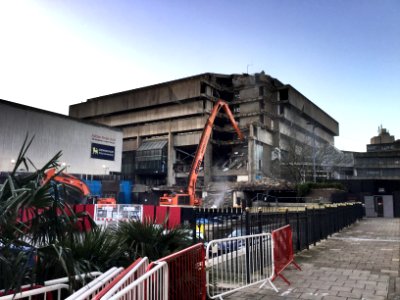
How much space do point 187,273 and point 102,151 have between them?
176ft

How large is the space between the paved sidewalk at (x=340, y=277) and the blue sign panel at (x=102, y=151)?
4733cm

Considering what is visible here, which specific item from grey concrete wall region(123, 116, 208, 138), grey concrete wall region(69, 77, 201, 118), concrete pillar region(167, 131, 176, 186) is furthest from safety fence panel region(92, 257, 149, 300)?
concrete pillar region(167, 131, 176, 186)

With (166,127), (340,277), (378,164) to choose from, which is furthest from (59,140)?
(378,164)

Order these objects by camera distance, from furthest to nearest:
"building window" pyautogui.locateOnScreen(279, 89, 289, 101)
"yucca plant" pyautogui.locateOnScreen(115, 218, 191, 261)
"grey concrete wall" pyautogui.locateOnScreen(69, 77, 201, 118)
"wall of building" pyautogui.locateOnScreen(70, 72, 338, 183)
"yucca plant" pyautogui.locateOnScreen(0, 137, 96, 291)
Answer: "building window" pyautogui.locateOnScreen(279, 89, 289, 101) < "grey concrete wall" pyautogui.locateOnScreen(69, 77, 201, 118) < "wall of building" pyautogui.locateOnScreen(70, 72, 338, 183) < "yucca plant" pyautogui.locateOnScreen(115, 218, 191, 261) < "yucca plant" pyautogui.locateOnScreen(0, 137, 96, 291)

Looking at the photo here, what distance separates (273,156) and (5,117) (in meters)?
50.6

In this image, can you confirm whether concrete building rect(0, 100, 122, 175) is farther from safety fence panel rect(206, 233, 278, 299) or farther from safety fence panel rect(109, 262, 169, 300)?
safety fence panel rect(109, 262, 169, 300)

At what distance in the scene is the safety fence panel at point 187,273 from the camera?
4.45 metres

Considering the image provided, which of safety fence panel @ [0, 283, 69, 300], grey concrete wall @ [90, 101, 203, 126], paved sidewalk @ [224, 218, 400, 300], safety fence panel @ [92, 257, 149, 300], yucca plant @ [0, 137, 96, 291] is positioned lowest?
paved sidewalk @ [224, 218, 400, 300]

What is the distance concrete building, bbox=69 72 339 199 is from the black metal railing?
51091 mm

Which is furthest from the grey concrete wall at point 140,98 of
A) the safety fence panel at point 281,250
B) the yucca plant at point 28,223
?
the yucca plant at point 28,223

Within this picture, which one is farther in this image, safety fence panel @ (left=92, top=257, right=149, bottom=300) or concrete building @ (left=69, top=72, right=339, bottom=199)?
concrete building @ (left=69, top=72, right=339, bottom=199)


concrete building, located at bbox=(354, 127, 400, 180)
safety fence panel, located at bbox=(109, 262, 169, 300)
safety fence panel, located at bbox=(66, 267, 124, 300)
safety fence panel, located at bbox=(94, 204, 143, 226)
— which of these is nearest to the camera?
safety fence panel, located at bbox=(66, 267, 124, 300)

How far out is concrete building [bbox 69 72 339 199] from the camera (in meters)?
71.2

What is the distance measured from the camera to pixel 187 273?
16.1ft
